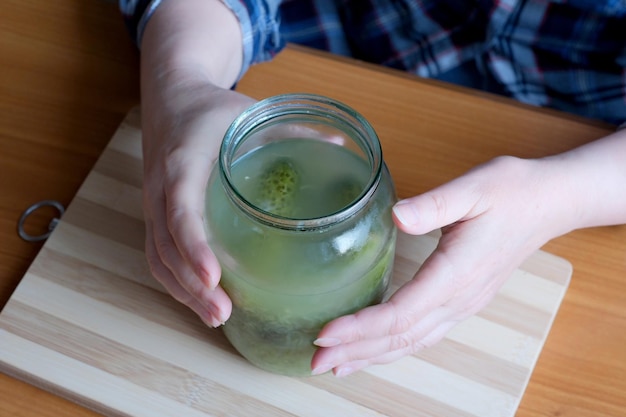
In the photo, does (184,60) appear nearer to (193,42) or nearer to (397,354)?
(193,42)

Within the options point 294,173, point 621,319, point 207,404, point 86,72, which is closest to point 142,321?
point 207,404

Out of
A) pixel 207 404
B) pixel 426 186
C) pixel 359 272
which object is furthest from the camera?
pixel 426 186

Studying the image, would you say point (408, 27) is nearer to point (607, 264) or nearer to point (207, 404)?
point (607, 264)

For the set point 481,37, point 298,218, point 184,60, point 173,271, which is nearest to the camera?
point 298,218

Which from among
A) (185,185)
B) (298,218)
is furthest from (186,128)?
(298,218)

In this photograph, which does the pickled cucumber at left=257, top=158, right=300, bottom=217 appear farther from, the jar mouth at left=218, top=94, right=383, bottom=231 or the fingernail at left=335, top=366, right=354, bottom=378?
the fingernail at left=335, top=366, right=354, bottom=378

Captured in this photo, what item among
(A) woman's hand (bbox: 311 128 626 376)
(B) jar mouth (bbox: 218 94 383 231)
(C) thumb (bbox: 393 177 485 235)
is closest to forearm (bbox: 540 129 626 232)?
(A) woman's hand (bbox: 311 128 626 376)

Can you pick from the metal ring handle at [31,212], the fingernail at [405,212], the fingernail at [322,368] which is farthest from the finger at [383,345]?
the metal ring handle at [31,212]
